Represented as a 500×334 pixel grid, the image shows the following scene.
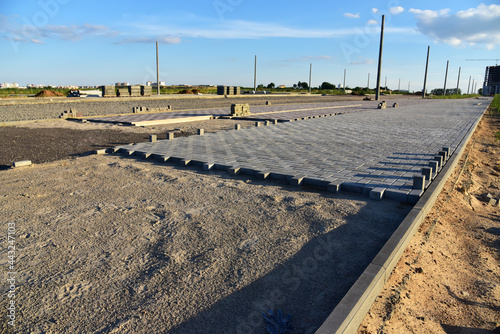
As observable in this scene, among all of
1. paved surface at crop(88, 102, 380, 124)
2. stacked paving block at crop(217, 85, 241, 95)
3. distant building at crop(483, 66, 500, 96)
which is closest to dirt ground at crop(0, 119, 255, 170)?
paved surface at crop(88, 102, 380, 124)

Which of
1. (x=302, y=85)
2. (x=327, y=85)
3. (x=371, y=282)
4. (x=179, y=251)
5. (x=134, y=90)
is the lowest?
(x=179, y=251)

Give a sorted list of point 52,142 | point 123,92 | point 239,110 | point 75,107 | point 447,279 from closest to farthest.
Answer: point 447,279
point 52,142
point 239,110
point 75,107
point 123,92

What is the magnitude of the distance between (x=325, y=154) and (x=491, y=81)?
114488mm

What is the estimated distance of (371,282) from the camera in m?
2.77

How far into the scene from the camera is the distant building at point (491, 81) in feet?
303

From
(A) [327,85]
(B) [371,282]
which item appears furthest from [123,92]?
(A) [327,85]

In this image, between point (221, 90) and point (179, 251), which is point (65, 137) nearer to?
point (179, 251)

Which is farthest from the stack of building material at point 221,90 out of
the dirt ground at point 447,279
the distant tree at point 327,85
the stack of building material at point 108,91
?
the distant tree at point 327,85

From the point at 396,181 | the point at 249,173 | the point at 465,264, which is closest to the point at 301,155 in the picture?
the point at 249,173

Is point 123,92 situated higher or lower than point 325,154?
higher

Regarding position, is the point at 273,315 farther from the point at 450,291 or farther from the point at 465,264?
the point at 465,264

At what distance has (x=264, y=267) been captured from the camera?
3.23m

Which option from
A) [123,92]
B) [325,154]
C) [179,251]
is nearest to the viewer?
[179,251]

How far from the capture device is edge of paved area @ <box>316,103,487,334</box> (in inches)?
92.1
